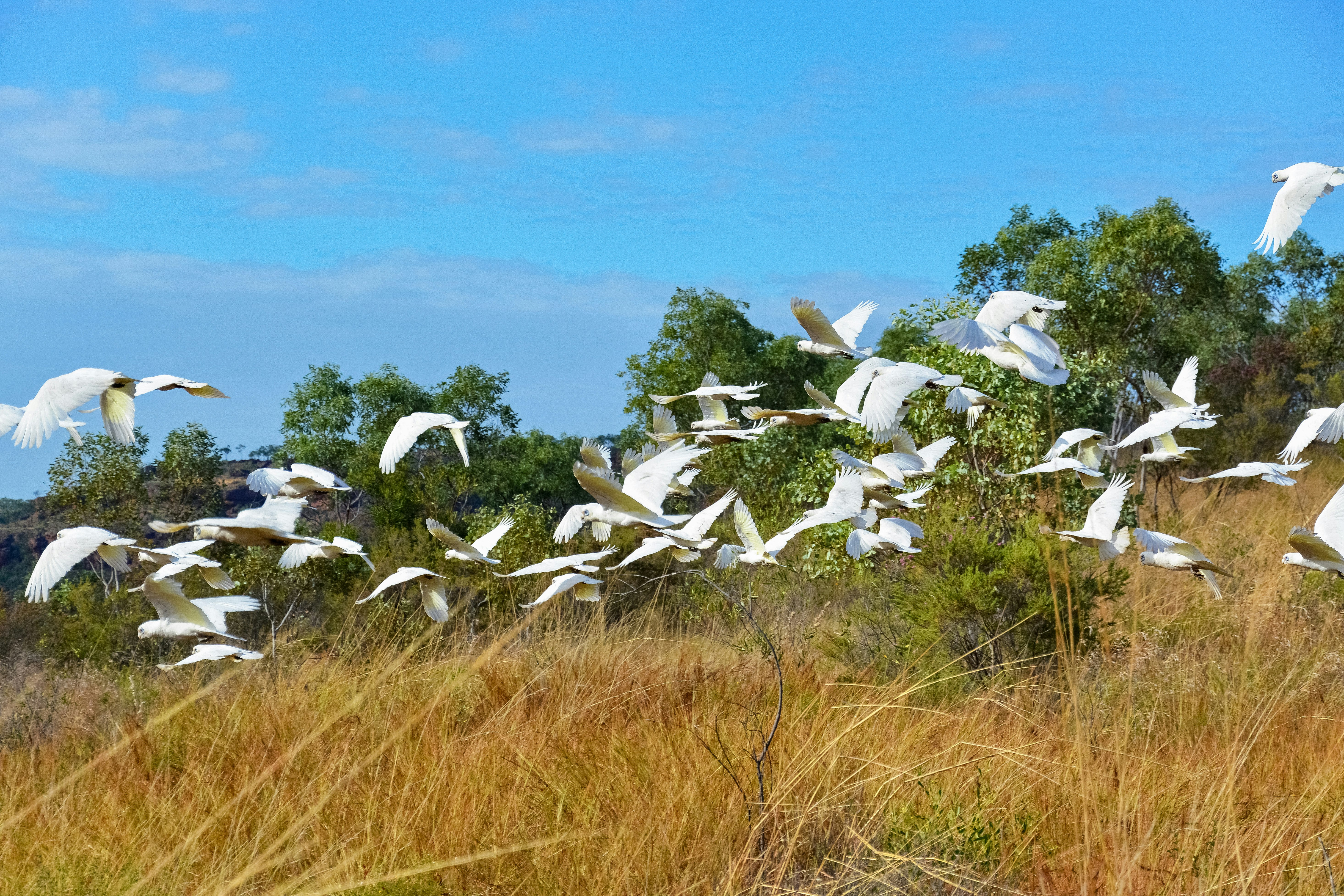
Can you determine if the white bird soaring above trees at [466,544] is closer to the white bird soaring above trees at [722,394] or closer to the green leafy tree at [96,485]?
the white bird soaring above trees at [722,394]

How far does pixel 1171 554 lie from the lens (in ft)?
10.1

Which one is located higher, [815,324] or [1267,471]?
[815,324]

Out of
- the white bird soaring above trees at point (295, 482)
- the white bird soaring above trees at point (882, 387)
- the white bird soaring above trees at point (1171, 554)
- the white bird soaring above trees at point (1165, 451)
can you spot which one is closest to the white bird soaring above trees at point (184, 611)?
the white bird soaring above trees at point (295, 482)

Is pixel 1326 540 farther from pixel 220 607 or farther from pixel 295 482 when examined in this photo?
pixel 220 607

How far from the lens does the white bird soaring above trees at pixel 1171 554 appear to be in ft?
9.91

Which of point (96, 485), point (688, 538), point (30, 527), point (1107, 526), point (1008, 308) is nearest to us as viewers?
point (688, 538)

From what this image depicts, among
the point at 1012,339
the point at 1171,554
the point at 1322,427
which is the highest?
the point at 1012,339

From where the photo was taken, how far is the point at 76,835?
10.4 ft

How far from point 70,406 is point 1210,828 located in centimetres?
326

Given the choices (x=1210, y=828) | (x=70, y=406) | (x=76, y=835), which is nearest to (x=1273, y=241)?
(x=1210, y=828)

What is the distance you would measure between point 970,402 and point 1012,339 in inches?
11.5

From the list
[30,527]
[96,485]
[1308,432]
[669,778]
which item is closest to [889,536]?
[669,778]

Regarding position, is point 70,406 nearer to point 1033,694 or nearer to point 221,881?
point 221,881

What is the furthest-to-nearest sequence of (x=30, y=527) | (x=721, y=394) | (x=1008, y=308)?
(x=30, y=527) → (x=721, y=394) → (x=1008, y=308)
